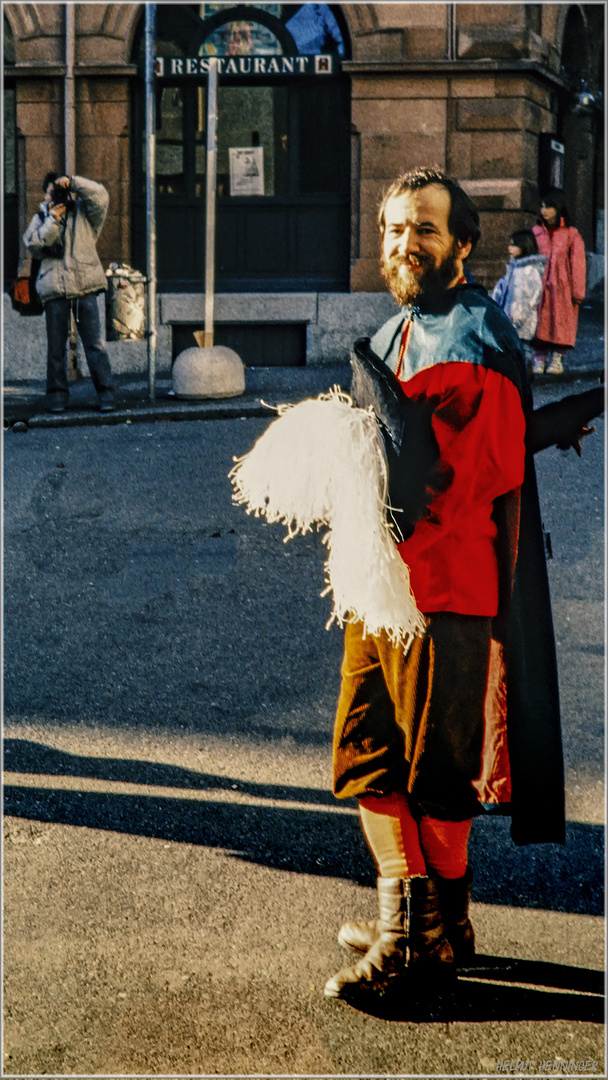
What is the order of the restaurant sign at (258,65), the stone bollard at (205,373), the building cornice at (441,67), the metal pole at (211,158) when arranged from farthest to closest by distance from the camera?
the restaurant sign at (258,65) → the building cornice at (441,67) → the stone bollard at (205,373) → the metal pole at (211,158)

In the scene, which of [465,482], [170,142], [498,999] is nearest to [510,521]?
[465,482]

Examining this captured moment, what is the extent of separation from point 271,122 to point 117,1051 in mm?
13782

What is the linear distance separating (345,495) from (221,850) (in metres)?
1.53

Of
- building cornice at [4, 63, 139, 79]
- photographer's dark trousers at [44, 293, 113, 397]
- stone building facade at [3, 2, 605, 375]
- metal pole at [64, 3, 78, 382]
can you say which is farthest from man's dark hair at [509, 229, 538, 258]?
metal pole at [64, 3, 78, 382]

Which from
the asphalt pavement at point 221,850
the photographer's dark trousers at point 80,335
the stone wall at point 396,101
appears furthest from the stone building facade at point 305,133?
the asphalt pavement at point 221,850

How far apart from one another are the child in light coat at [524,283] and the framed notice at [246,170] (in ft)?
13.3

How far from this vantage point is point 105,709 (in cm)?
496

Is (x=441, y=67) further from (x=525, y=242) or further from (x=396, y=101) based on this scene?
(x=525, y=242)

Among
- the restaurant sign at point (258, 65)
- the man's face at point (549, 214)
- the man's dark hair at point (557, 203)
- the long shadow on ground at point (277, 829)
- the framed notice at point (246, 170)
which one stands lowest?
the long shadow on ground at point (277, 829)

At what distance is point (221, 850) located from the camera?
3775 millimetres

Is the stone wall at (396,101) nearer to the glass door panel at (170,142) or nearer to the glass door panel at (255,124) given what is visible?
the glass door panel at (170,142)

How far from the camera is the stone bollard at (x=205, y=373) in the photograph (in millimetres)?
11484

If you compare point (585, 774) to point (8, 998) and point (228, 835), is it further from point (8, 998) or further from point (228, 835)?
point (8, 998)

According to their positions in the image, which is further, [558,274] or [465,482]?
[558,274]
